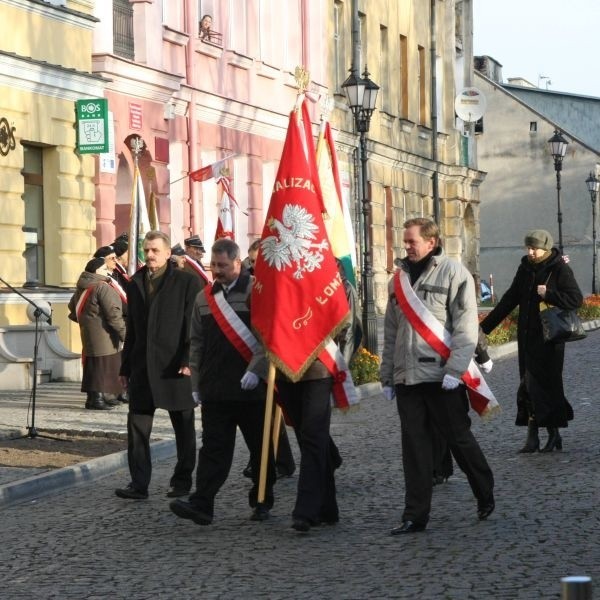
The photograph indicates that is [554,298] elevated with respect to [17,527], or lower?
elevated

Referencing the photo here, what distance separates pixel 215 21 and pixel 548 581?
24.6m

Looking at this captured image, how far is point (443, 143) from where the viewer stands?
5047cm

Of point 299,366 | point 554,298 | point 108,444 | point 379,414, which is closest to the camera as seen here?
point 299,366

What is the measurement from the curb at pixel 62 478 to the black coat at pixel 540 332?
10.1ft

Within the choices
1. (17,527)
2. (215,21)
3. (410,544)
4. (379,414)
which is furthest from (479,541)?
(215,21)

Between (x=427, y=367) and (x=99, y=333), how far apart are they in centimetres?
937

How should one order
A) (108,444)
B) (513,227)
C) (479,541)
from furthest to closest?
1. (513,227)
2. (108,444)
3. (479,541)

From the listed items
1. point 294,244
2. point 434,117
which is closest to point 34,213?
point 294,244

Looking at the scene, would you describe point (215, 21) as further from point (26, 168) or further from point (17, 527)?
point (17, 527)

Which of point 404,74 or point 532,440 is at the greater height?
point 404,74

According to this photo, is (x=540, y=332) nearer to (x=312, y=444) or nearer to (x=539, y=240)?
(x=539, y=240)

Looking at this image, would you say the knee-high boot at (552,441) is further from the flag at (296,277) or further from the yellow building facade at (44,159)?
the yellow building facade at (44,159)

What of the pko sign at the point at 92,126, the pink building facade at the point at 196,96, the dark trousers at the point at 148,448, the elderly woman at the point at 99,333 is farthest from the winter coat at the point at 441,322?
the pink building facade at the point at 196,96

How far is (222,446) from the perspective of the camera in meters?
10.6
